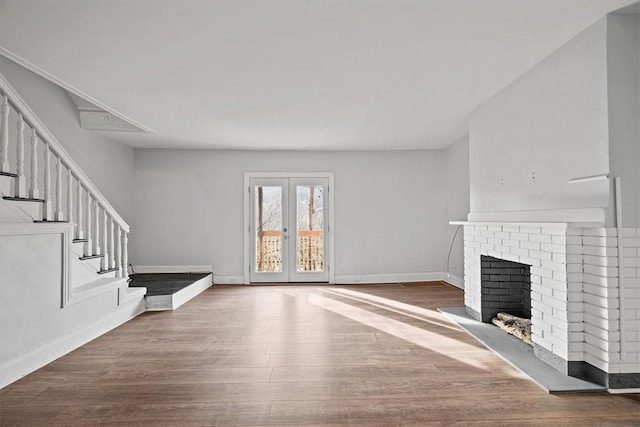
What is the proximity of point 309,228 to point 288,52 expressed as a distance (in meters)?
4.20

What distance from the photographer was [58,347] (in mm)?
3143

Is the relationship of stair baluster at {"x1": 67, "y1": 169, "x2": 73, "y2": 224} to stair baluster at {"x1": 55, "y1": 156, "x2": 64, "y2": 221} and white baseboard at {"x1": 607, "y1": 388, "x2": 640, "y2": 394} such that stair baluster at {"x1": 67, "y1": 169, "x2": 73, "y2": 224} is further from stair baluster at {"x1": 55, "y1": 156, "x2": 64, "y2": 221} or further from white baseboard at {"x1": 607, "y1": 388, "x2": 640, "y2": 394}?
white baseboard at {"x1": 607, "y1": 388, "x2": 640, "y2": 394}

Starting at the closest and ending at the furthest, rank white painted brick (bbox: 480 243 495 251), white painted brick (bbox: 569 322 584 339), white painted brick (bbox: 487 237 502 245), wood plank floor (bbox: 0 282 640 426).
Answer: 1. wood plank floor (bbox: 0 282 640 426)
2. white painted brick (bbox: 569 322 584 339)
3. white painted brick (bbox: 487 237 502 245)
4. white painted brick (bbox: 480 243 495 251)

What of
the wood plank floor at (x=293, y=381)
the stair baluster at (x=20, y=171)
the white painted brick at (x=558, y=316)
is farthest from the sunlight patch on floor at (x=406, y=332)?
the stair baluster at (x=20, y=171)

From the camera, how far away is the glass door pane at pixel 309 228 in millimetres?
6734

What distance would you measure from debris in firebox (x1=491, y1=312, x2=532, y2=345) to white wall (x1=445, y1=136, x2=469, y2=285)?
7.32 ft

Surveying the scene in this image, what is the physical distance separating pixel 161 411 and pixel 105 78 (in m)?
2.94

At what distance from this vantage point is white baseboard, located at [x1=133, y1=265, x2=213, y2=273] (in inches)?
257

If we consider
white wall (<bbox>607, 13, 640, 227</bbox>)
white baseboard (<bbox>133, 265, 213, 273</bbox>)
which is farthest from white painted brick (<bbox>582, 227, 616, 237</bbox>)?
white baseboard (<bbox>133, 265, 213, 273</bbox>)

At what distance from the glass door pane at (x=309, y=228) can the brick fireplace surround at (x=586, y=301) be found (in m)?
4.05

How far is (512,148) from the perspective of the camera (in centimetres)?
351

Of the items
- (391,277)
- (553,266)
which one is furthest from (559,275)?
(391,277)

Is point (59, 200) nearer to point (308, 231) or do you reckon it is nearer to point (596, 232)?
point (308, 231)

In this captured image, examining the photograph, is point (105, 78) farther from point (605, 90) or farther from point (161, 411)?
point (605, 90)
